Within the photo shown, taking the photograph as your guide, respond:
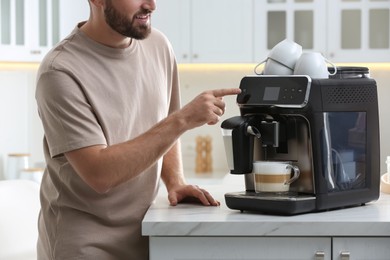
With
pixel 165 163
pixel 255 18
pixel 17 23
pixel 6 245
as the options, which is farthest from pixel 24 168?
pixel 165 163

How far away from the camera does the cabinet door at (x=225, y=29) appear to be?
4938mm

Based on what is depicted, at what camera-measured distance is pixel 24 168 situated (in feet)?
15.8

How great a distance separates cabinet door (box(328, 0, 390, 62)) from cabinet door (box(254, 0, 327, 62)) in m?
0.07

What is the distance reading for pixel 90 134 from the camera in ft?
7.18

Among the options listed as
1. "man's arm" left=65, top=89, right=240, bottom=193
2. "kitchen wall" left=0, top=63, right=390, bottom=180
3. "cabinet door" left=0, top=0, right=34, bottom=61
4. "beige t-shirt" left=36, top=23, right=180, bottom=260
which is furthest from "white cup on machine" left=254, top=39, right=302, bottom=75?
"kitchen wall" left=0, top=63, right=390, bottom=180

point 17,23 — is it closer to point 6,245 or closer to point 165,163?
point 6,245

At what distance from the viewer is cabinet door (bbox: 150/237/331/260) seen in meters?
2.04

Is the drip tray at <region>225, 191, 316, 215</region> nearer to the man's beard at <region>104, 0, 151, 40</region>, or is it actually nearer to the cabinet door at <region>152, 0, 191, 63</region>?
the man's beard at <region>104, 0, 151, 40</region>

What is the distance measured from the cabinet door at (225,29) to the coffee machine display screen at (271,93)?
277cm

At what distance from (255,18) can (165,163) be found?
2.52 m

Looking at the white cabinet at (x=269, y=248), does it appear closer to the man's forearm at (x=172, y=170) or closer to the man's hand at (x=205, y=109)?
the man's hand at (x=205, y=109)

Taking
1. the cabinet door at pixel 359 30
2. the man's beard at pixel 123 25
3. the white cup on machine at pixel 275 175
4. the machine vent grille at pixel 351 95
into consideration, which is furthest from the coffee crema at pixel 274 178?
the cabinet door at pixel 359 30

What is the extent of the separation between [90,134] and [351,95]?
67cm

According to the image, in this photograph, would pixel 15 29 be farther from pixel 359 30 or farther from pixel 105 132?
pixel 105 132
